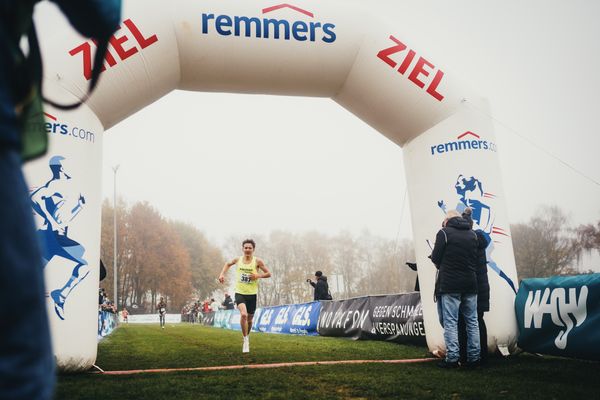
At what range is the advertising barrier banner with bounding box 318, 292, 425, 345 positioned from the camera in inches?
378

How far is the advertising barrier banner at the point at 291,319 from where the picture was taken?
14.8 metres

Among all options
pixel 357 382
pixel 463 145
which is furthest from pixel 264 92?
pixel 357 382

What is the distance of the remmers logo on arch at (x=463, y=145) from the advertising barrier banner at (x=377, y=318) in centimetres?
350

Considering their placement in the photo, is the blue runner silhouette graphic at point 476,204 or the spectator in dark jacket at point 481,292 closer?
the spectator in dark jacket at point 481,292

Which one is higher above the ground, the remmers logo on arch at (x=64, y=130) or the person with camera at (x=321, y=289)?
the remmers logo on arch at (x=64, y=130)

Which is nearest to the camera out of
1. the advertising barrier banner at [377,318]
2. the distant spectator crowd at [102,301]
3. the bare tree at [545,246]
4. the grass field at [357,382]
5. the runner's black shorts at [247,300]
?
the grass field at [357,382]

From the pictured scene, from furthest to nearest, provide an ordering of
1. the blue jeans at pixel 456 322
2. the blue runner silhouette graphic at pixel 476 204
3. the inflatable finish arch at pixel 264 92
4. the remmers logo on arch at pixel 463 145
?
1. the remmers logo on arch at pixel 463 145
2. the blue runner silhouette graphic at pixel 476 204
3. the blue jeans at pixel 456 322
4. the inflatable finish arch at pixel 264 92

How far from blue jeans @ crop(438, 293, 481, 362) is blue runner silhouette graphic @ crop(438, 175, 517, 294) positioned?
125cm

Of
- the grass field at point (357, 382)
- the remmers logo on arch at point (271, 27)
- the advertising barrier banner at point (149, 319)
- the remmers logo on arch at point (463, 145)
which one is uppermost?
the remmers logo on arch at point (271, 27)

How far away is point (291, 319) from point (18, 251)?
1584 centimetres

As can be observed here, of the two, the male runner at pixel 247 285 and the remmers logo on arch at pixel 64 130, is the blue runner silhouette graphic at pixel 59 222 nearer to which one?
the remmers logo on arch at pixel 64 130

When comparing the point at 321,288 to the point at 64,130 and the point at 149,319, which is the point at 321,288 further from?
the point at 149,319

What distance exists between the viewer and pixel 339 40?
23.4ft

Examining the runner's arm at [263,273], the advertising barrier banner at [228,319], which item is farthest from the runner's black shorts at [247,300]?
the advertising barrier banner at [228,319]
